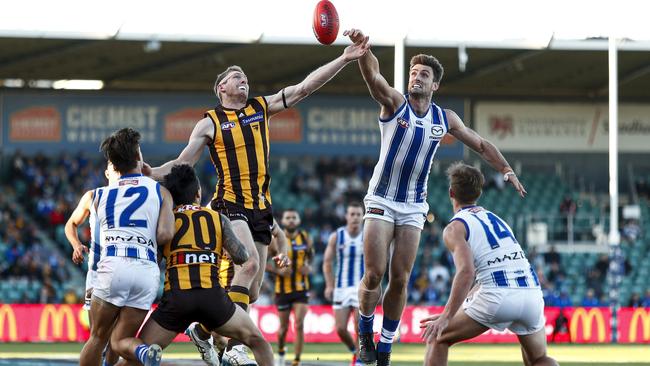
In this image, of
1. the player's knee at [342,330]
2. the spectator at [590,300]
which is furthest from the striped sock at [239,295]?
the spectator at [590,300]

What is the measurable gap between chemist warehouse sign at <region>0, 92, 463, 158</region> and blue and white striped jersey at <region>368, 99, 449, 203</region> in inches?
1039

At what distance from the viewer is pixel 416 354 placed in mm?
21297

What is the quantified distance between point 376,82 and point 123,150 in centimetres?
245

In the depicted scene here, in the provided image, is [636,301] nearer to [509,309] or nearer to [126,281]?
[509,309]

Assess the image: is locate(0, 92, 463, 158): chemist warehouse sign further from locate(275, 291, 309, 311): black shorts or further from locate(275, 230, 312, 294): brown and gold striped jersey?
locate(275, 291, 309, 311): black shorts

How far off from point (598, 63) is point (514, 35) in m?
5.08

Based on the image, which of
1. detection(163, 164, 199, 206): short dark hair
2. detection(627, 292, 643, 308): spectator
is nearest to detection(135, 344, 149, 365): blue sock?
detection(163, 164, 199, 206): short dark hair

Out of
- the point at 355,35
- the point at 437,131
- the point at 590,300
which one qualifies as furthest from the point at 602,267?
the point at 355,35

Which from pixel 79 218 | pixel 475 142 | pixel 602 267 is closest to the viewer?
pixel 475 142

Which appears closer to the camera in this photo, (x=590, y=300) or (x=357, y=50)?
(x=357, y=50)

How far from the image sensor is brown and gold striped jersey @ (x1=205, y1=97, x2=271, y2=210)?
10.8 metres

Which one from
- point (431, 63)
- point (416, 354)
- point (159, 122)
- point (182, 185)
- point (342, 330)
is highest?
point (159, 122)

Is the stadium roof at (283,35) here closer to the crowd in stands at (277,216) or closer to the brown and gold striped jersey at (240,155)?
the crowd in stands at (277,216)

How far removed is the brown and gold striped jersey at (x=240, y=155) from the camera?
10.8 m
